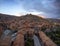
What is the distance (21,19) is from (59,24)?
20.6 metres

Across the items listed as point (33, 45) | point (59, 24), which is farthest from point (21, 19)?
point (33, 45)

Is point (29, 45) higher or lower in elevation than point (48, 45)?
lower

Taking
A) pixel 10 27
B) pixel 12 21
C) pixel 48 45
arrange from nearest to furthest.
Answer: pixel 48 45, pixel 10 27, pixel 12 21

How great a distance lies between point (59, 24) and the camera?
38188mm

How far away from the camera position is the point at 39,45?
1705cm

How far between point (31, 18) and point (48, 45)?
4387cm

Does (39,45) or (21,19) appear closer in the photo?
(39,45)

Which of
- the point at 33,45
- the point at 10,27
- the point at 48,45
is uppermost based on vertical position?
the point at 48,45

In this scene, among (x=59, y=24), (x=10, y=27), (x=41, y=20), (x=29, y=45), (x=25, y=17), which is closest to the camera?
(x=29, y=45)

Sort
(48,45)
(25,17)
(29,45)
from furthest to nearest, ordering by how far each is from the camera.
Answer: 1. (25,17)
2. (29,45)
3. (48,45)

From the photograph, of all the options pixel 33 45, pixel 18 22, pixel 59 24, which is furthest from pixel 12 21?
pixel 33 45

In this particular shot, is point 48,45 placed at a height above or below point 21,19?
above

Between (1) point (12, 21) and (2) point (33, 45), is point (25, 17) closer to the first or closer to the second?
(1) point (12, 21)

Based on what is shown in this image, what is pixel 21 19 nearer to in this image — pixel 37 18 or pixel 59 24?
pixel 37 18
